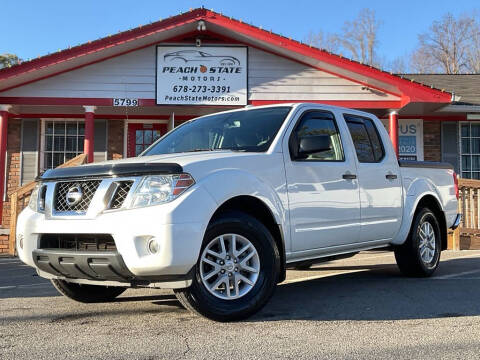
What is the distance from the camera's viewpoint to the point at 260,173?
155 inches

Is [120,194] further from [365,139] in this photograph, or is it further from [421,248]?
[421,248]

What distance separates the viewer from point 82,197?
11.8 feet

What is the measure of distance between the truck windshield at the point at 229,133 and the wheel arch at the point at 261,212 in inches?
20.1

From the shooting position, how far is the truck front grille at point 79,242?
11.2ft

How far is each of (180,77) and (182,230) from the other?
8338 mm

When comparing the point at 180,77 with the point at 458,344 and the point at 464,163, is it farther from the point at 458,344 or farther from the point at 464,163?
the point at 458,344

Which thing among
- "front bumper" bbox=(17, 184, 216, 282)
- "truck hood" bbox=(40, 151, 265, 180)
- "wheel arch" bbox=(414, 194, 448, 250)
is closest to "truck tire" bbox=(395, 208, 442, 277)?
"wheel arch" bbox=(414, 194, 448, 250)

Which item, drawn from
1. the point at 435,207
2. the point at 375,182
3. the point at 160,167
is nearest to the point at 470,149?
the point at 435,207

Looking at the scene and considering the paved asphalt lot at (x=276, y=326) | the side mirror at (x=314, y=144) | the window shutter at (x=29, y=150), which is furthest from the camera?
the window shutter at (x=29, y=150)

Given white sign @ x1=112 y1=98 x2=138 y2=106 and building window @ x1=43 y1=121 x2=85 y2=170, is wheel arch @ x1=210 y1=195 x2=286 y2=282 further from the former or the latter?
building window @ x1=43 y1=121 x2=85 y2=170

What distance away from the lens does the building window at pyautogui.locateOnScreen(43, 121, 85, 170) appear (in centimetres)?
1254

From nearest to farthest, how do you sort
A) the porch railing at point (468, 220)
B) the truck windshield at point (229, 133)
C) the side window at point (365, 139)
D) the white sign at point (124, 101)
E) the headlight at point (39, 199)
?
the headlight at point (39, 199) < the truck windshield at point (229, 133) < the side window at point (365, 139) < the porch railing at point (468, 220) < the white sign at point (124, 101)

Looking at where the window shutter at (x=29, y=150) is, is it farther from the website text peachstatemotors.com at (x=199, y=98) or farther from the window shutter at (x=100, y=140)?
the website text peachstatemotors.com at (x=199, y=98)

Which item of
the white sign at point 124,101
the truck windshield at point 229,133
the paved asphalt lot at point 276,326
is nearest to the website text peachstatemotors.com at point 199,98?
the white sign at point 124,101
